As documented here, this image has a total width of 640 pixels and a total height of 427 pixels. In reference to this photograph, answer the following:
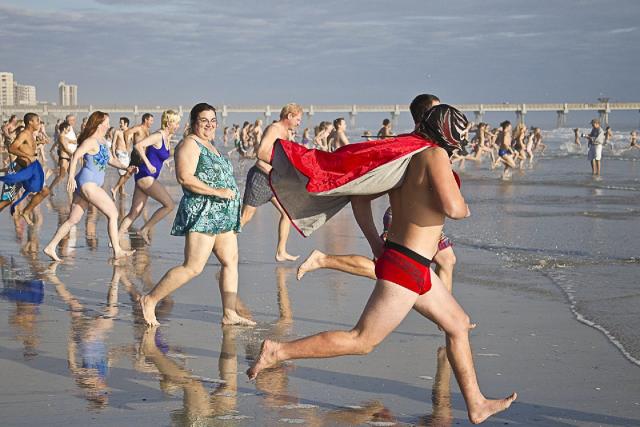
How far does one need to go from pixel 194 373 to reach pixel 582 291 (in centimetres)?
420

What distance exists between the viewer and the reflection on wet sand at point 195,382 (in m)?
4.82

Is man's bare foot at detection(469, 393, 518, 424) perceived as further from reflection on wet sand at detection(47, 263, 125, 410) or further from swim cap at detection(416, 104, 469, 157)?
reflection on wet sand at detection(47, 263, 125, 410)

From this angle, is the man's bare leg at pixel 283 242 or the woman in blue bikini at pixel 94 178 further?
the man's bare leg at pixel 283 242

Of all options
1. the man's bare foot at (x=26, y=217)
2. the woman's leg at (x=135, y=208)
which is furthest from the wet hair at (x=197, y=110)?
the man's bare foot at (x=26, y=217)

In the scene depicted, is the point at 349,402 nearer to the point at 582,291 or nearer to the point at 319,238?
the point at 582,291

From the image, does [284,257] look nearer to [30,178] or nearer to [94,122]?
[94,122]

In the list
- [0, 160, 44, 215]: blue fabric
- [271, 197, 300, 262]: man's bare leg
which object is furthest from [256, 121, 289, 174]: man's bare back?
[0, 160, 44, 215]: blue fabric

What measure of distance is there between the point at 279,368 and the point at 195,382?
0.54m

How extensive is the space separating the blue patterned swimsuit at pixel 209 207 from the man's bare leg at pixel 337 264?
0.91 m

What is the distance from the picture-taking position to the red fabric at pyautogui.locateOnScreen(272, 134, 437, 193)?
447cm

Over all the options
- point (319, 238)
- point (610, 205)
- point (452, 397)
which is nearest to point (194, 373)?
point (452, 397)

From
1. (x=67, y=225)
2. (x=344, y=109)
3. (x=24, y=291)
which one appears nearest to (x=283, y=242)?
(x=67, y=225)

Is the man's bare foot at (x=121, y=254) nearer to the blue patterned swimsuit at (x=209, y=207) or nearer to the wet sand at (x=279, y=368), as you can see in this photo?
the wet sand at (x=279, y=368)

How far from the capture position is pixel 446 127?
177 inches
